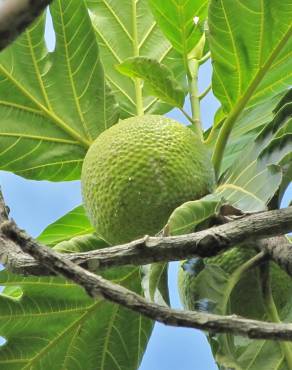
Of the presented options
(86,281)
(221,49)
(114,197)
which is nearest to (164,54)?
(221,49)

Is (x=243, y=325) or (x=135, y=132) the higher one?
(x=135, y=132)

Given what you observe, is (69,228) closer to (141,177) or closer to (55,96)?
(55,96)

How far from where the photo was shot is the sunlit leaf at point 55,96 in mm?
1277

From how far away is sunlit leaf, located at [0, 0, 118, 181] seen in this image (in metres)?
1.28

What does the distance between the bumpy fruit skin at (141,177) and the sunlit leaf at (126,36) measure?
1.14 feet

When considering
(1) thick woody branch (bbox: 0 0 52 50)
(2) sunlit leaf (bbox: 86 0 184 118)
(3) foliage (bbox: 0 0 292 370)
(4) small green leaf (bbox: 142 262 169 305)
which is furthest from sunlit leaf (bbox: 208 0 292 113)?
(1) thick woody branch (bbox: 0 0 52 50)

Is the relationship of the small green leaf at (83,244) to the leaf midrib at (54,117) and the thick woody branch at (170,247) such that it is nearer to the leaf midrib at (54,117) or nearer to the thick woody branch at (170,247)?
the leaf midrib at (54,117)

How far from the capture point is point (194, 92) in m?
1.37

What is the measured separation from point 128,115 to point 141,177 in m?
0.38

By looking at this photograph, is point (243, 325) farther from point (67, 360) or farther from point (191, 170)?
point (67, 360)

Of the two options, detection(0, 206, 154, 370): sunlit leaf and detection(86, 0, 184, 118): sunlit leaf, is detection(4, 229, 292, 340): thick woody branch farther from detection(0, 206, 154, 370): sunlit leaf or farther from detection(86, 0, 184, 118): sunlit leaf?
detection(86, 0, 184, 118): sunlit leaf

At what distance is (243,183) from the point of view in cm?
108

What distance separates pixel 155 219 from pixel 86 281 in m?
0.45

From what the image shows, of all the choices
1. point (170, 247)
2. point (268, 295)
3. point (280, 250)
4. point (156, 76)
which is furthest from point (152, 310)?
point (156, 76)
